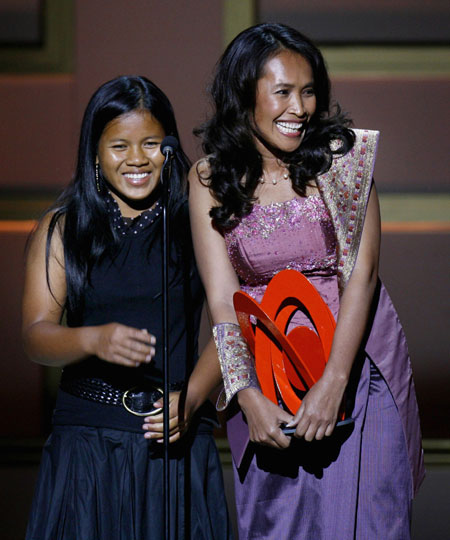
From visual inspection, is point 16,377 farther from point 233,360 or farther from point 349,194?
point 349,194

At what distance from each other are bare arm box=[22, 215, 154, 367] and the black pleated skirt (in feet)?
0.62

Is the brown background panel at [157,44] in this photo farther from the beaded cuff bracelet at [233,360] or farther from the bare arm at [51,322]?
the beaded cuff bracelet at [233,360]

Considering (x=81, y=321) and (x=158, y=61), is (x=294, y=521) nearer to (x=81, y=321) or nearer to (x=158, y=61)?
(x=81, y=321)

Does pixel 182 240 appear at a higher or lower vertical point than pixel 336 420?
higher

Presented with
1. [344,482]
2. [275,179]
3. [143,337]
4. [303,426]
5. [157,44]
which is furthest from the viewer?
[157,44]

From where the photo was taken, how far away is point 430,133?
3.30 meters

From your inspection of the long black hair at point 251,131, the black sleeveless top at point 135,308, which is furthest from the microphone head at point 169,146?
the black sleeveless top at point 135,308

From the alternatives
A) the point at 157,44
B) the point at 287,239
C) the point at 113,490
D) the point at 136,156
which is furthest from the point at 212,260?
the point at 157,44

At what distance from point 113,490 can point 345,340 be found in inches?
23.9

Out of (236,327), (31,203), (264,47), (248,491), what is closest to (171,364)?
(236,327)

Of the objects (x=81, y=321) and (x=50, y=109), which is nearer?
(x=81, y=321)

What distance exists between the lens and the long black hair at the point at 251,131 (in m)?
2.06

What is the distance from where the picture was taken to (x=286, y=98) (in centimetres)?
202

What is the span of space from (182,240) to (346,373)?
0.54 m
